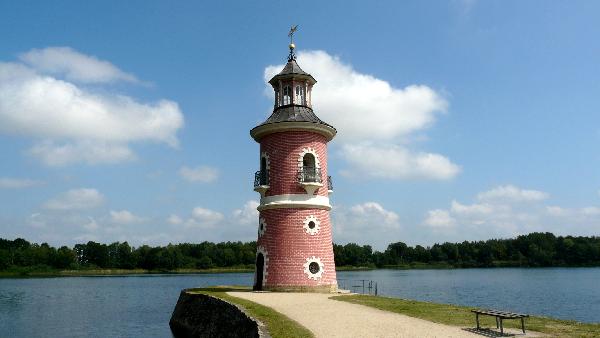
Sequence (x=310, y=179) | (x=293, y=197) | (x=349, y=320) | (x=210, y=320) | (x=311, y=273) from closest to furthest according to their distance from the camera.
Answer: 1. (x=349, y=320)
2. (x=210, y=320)
3. (x=311, y=273)
4. (x=293, y=197)
5. (x=310, y=179)

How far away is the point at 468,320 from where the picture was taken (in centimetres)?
Answer: 1339

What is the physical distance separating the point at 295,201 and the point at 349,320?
918cm

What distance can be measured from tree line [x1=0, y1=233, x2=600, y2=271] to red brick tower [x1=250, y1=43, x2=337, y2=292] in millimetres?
89011

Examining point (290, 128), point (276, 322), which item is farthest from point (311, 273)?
point (276, 322)

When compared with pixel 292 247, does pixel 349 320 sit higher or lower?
lower

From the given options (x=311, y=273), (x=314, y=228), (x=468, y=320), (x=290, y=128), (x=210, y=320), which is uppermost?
(x=290, y=128)

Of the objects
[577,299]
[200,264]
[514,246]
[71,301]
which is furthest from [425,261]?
[71,301]

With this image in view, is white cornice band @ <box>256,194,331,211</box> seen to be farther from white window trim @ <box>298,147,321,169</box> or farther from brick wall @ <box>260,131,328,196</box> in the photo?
white window trim @ <box>298,147,321,169</box>

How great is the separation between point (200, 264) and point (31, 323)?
85.1 m

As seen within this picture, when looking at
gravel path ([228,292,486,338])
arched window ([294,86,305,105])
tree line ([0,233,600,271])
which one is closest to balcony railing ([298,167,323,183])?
arched window ([294,86,305,105])

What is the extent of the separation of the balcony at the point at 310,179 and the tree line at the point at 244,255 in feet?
294

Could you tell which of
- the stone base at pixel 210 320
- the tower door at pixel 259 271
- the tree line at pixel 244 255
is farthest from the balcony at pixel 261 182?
the tree line at pixel 244 255

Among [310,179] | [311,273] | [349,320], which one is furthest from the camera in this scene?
[310,179]

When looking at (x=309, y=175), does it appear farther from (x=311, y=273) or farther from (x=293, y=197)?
(x=311, y=273)
